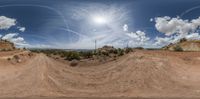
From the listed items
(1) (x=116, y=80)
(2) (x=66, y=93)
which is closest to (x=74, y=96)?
(2) (x=66, y=93)

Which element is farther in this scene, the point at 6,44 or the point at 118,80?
the point at 6,44

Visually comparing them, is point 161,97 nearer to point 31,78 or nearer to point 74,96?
point 74,96

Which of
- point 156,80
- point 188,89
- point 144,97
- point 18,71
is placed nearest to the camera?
point 144,97

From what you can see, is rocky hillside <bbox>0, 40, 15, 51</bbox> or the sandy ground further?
rocky hillside <bbox>0, 40, 15, 51</bbox>

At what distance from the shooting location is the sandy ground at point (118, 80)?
67.3ft

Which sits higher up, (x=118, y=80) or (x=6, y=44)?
(x=6, y=44)

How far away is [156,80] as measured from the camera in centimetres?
2289

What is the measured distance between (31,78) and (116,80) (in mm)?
6006

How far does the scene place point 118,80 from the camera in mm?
23406

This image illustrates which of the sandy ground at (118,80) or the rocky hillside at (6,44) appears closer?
the sandy ground at (118,80)

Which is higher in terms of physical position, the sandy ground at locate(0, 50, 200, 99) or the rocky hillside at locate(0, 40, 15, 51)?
the rocky hillside at locate(0, 40, 15, 51)

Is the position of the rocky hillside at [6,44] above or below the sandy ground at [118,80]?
above

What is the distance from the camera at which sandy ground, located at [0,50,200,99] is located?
20516 millimetres

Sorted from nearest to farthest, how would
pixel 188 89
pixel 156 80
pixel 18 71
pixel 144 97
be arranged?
pixel 144 97 < pixel 188 89 < pixel 156 80 < pixel 18 71
